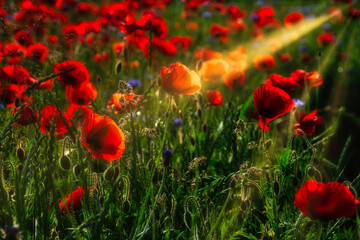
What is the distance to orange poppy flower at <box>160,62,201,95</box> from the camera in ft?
4.22

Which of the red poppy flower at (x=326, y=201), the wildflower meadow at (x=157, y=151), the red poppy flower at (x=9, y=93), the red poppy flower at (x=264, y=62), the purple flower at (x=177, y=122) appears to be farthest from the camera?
the red poppy flower at (x=264, y=62)

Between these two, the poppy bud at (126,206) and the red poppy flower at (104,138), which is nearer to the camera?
the red poppy flower at (104,138)

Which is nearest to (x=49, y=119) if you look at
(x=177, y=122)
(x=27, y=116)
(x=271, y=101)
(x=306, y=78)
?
(x=27, y=116)

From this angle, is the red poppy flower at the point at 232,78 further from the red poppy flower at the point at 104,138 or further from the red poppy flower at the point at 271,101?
the red poppy flower at the point at 104,138

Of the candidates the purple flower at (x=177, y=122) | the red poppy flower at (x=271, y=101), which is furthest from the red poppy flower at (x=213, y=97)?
the red poppy flower at (x=271, y=101)

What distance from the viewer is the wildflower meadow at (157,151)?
1087 mm

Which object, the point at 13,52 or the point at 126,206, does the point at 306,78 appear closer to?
the point at 126,206

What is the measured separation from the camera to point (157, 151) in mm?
1511

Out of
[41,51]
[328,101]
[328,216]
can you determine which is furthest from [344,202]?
[328,101]

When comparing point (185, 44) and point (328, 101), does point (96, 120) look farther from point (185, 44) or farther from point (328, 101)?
point (328, 101)

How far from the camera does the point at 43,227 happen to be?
1222mm

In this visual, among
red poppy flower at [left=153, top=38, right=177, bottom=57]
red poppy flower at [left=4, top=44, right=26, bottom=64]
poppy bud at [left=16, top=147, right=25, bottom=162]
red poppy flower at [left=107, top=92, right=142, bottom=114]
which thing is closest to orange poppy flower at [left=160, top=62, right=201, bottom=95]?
red poppy flower at [left=107, top=92, right=142, bottom=114]

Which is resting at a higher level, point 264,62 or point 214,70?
point 214,70

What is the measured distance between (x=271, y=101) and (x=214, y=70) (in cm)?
91
